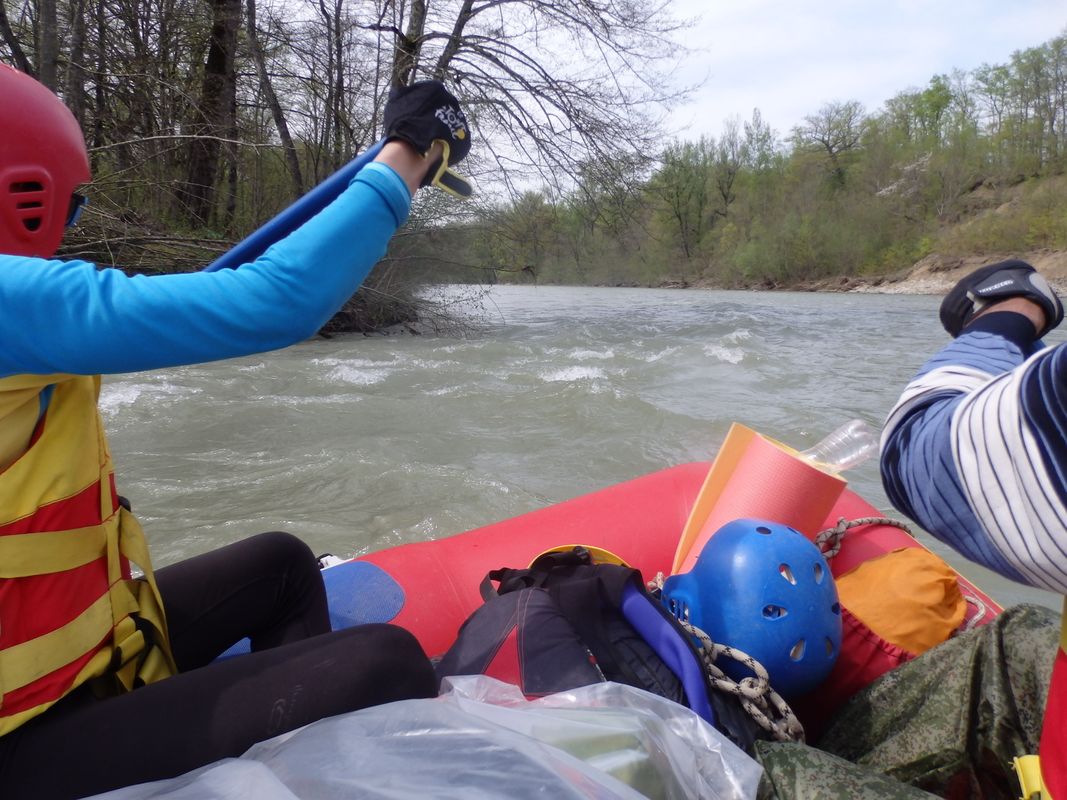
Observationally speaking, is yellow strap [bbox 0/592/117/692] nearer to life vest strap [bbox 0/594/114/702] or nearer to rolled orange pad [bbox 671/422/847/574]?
life vest strap [bbox 0/594/114/702]

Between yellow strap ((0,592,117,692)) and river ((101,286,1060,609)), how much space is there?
1811 mm

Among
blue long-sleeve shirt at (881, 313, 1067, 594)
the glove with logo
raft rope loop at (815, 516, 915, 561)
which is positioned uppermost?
the glove with logo

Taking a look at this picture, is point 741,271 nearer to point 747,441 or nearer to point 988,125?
point 988,125

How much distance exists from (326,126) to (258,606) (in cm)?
887

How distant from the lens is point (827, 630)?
140cm

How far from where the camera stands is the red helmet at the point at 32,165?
878 mm

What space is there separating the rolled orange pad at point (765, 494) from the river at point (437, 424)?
1087 millimetres

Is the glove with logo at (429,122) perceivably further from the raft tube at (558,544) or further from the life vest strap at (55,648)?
the raft tube at (558,544)

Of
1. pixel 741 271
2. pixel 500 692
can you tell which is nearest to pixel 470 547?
pixel 500 692

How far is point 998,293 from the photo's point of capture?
0.78 metres

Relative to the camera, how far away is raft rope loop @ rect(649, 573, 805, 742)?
126 centimetres

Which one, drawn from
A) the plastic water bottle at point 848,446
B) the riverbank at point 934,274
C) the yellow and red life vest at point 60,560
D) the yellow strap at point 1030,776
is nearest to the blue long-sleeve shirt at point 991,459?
the yellow strap at point 1030,776

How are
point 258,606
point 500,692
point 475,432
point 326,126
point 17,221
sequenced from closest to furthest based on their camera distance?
point 17,221 → point 500,692 → point 258,606 → point 475,432 → point 326,126

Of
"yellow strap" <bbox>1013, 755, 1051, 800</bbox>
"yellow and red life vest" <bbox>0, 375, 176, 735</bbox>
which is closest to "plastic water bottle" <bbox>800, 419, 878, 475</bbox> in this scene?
"yellow strap" <bbox>1013, 755, 1051, 800</bbox>
